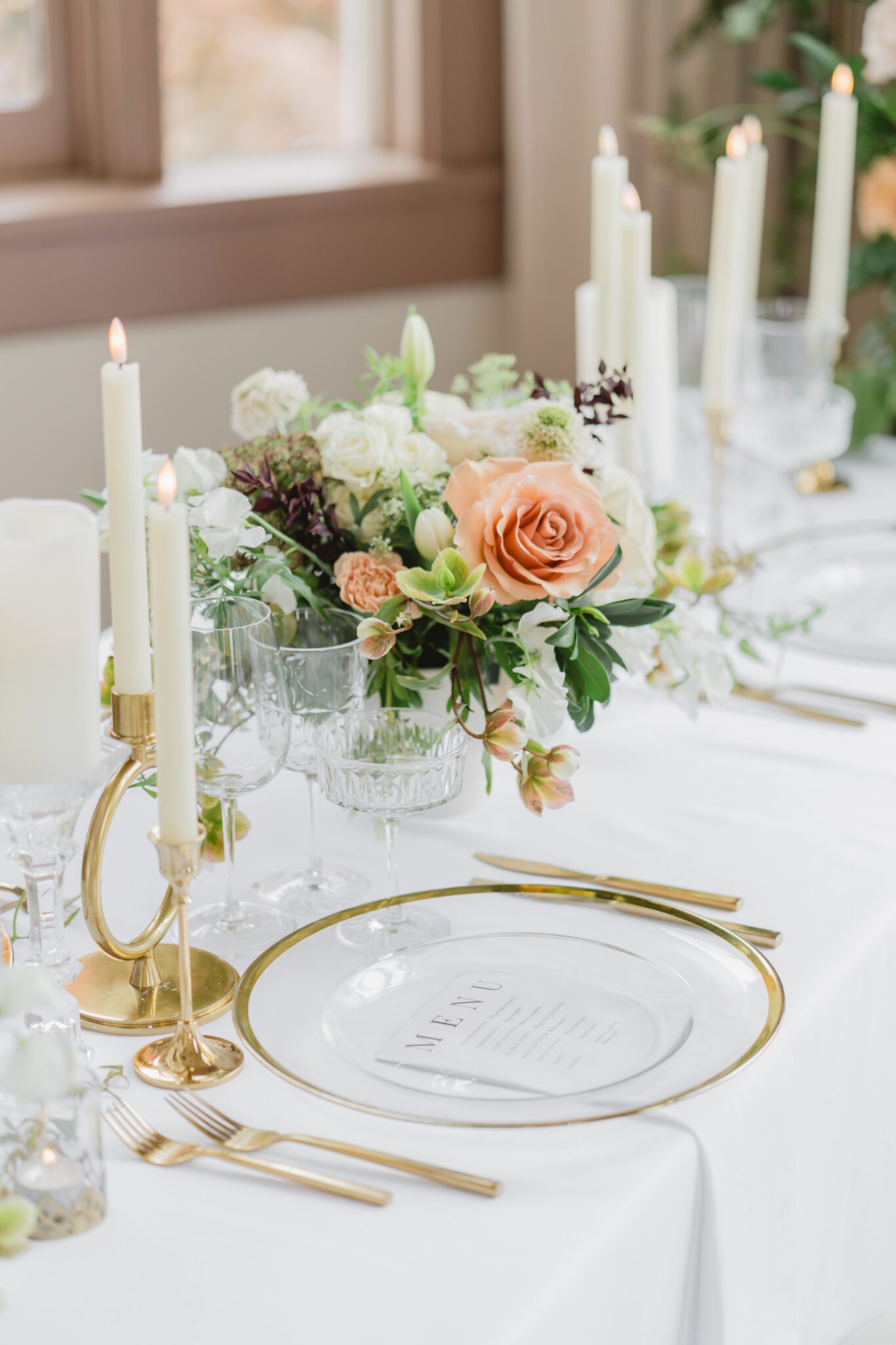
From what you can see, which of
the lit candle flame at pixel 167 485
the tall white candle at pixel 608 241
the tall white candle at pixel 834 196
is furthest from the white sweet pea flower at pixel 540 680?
the tall white candle at pixel 834 196

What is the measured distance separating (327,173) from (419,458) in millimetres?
1769

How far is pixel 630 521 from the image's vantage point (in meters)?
1.09

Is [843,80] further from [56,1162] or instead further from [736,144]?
[56,1162]

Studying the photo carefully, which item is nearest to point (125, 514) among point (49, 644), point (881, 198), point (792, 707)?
point (49, 644)

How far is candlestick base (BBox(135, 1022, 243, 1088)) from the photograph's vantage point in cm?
79

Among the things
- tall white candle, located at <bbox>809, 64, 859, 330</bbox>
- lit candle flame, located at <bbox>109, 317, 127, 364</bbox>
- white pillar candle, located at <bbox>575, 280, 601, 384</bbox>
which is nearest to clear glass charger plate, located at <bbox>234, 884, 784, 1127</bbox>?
lit candle flame, located at <bbox>109, 317, 127, 364</bbox>

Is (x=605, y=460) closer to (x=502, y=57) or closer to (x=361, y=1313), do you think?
(x=361, y=1313)

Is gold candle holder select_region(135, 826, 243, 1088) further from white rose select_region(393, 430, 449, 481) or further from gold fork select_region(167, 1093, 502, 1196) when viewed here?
white rose select_region(393, 430, 449, 481)

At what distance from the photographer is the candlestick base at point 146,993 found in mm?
846

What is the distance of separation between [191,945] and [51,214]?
65.5 inches

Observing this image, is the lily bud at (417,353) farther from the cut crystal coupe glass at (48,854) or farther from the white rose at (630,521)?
the cut crystal coupe glass at (48,854)

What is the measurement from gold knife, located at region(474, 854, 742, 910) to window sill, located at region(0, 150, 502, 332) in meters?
1.59

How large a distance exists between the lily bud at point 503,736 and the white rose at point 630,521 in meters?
0.20

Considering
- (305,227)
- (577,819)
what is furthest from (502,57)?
(577,819)
